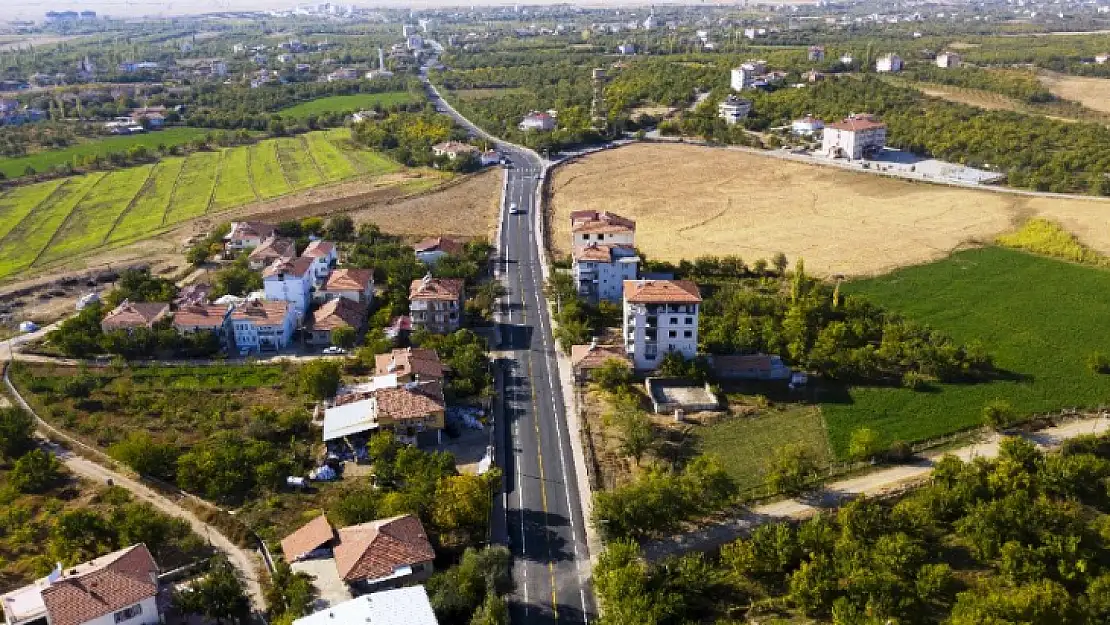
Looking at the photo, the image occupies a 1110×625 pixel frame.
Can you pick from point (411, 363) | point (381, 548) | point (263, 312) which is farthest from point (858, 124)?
point (381, 548)

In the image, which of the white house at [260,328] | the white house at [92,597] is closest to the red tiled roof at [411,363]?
the white house at [260,328]

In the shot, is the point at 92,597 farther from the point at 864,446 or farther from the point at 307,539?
the point at 864,446

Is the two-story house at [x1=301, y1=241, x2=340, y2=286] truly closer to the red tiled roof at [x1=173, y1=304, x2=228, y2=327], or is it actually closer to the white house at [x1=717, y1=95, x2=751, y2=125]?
the red tiled roof at [x1=173, y1=304, x2=228, y2=327]

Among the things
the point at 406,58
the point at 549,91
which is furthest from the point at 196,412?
the point at 406,58

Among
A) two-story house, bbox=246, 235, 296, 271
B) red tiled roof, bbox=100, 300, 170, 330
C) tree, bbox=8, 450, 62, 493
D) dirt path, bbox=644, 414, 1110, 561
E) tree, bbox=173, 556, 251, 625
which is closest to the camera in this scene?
tree, bbox=173, 556, 251, 625

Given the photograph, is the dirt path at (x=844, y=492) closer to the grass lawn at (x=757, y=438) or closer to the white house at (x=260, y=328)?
the grass lawn at (x=757, y=438)

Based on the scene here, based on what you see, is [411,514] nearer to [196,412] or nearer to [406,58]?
[196,412]

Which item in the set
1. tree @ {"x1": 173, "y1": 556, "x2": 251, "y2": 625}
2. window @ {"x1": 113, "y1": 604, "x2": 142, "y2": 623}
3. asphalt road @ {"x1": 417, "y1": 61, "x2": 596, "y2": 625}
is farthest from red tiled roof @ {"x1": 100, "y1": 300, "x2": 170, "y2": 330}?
tree @ {"x1": 173, "y1": 556, "x2": 251, "y2": 625}
